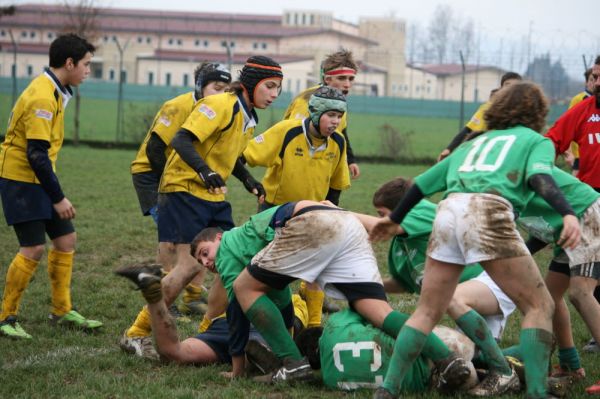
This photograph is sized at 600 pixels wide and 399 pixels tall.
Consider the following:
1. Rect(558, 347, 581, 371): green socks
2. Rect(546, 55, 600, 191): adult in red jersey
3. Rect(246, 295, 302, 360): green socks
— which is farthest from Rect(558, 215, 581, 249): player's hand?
Rect(546, 55, 600, 191): adult in red jersey

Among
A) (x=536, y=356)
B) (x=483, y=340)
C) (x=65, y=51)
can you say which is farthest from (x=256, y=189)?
(x=536, y=356)

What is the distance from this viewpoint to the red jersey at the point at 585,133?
6656 millimetres

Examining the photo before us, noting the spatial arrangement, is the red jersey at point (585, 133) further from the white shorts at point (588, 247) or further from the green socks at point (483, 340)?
the green socks at point (483, 340)

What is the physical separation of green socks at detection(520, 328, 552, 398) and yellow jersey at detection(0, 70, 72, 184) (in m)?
3.66

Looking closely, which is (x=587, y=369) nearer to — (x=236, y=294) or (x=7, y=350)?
(x=236, y=294)

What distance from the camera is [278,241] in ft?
16.5

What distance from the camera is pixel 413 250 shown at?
5.34 metres

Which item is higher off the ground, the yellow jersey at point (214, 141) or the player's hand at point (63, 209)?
the yellow jersey at point (214, 141)

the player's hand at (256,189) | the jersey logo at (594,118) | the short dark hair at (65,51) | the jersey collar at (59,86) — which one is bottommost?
the player's hand at (256,189)

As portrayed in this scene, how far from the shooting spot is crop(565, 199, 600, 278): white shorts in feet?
17.0

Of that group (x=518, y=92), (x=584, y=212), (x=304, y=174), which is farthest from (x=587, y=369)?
(x=304, y=174)

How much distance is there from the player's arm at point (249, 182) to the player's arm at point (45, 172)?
133cm

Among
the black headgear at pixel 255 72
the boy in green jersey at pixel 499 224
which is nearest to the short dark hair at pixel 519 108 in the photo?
the boy in green jersey at pixel 499 224

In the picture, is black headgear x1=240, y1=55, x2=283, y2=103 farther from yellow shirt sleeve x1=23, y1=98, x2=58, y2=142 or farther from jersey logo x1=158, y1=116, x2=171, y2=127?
yellow shirt sleeve x1=23, y1=98, x2=58, y2=142
